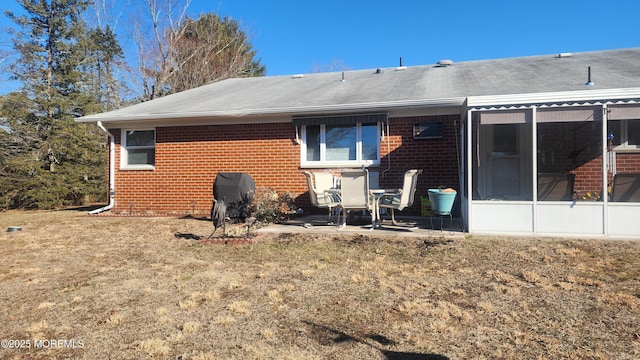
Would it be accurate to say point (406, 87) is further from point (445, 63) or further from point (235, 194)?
point (235, 194)

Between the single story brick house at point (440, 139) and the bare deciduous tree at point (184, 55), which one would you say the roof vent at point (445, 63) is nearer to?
the single story brick house at point (440, 139)

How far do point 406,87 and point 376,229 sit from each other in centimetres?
453

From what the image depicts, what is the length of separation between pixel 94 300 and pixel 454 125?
743cm

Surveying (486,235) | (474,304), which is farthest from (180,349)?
(486,235)

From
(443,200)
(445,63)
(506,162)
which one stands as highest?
(445,63)

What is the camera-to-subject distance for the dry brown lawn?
2699 millimetres

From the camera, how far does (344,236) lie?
20.9 feet

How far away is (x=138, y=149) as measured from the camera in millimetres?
10570

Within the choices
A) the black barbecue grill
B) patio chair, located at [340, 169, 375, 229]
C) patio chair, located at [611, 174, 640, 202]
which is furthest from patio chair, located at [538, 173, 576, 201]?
the black barbecue grill

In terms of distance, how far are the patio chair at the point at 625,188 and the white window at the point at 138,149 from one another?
10881 mm

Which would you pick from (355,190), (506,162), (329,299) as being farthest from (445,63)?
(329,299)

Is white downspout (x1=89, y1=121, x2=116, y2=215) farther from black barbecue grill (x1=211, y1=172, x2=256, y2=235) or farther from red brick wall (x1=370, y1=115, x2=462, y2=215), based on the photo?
red brick wall (x1=370, y1=115, x2=462, y2=215)

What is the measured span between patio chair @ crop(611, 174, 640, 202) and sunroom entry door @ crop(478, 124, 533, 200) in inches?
73.2

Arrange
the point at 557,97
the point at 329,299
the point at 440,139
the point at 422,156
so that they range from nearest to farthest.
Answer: the point at 329,299 < the point at 557,97 < the point at 440,139 < the point at 422,156
